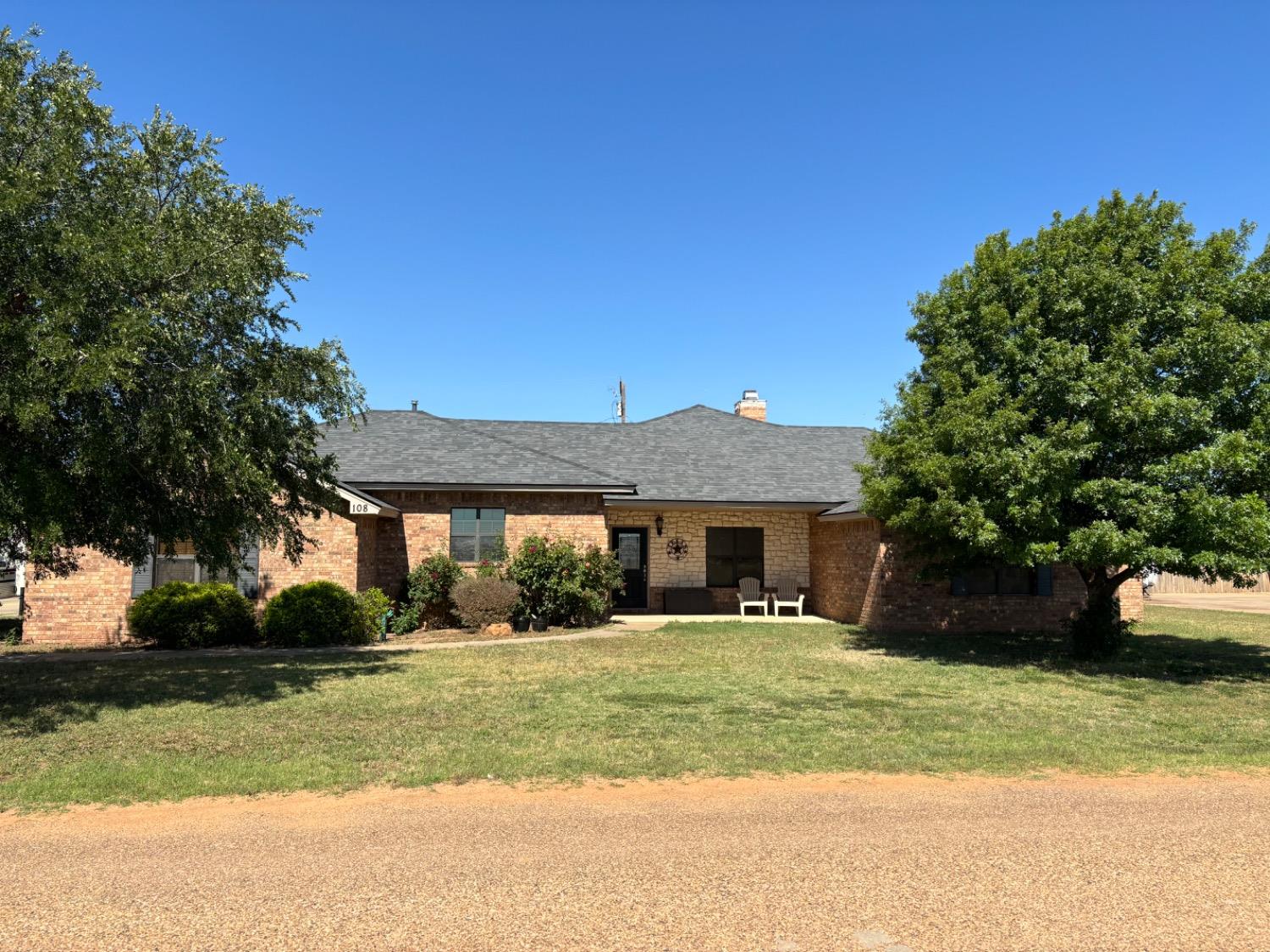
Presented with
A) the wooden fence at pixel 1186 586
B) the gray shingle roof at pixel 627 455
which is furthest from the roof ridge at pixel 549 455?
the wooden fence at pixel 1186 586

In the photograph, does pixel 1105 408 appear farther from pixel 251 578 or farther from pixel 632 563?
pixel 251 578

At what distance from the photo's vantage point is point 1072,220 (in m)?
13.1

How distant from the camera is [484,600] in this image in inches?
667

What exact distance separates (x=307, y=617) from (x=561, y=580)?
4829mm

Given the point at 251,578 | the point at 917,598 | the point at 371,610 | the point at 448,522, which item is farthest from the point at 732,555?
the point at 251,578

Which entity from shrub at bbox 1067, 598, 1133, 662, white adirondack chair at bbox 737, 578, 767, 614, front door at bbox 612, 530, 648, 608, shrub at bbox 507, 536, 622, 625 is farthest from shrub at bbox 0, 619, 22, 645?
shrub at bbox 1067, 598, 1133, 662

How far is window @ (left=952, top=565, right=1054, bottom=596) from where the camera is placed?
59.3 ft

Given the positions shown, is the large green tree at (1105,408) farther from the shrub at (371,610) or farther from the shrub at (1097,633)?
the shrub at (371,610)

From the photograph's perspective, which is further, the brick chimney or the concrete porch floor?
the brick chimney

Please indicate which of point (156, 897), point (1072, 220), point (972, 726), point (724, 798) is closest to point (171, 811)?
point (156, 897)

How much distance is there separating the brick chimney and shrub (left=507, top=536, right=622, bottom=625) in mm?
11856

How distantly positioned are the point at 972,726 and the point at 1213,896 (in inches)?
165

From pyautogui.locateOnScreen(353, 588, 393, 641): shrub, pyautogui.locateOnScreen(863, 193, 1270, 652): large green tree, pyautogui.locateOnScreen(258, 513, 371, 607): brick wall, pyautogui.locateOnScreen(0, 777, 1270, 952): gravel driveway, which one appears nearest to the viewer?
pyautogui.locateOnScreen(0, 777, 1270, 952): gravel driveway

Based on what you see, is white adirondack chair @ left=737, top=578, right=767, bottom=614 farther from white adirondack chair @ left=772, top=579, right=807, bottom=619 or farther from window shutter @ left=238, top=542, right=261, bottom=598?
window shutter @ left=238, top=542, right=261, bottom=598
